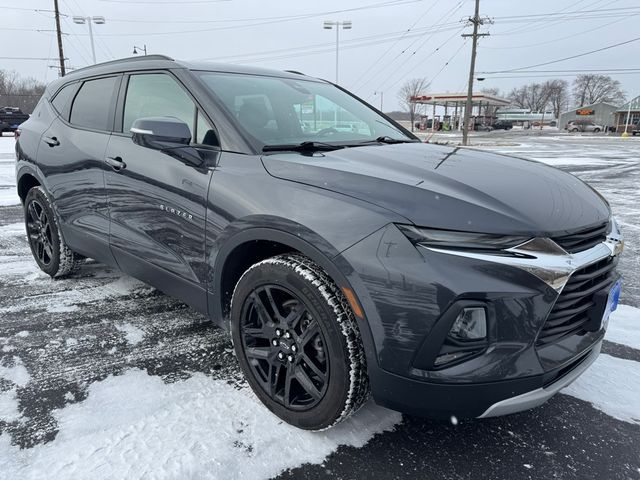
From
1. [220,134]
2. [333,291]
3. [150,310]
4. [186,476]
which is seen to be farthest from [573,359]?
[150,310]

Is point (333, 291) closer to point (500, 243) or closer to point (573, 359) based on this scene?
point (500, 243)

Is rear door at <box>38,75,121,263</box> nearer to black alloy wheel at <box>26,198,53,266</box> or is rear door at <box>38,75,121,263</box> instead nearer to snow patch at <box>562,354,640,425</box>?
black alloy wheel at <box>26,198,53,266</box>

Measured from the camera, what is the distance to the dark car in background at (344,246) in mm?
1719

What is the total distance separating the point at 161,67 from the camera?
2914 millimetres

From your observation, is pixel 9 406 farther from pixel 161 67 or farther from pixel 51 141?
pixel 51 141

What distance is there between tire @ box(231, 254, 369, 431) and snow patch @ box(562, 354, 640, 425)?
1.39 meters

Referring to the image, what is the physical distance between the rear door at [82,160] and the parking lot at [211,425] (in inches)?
25.7

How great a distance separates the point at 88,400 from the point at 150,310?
1178 mm

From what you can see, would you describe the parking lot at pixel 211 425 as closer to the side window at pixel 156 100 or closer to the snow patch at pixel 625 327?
the snow patch at pixel 625 327

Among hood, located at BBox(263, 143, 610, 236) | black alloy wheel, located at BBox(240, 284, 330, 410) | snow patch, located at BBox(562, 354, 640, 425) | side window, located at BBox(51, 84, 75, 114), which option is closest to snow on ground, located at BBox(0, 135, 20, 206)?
side window, located at BBox(51, 84, 75, 114)

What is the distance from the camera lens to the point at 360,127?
10.4 ft

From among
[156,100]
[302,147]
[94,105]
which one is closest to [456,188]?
[302,147]

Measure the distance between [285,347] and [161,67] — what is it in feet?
6.22

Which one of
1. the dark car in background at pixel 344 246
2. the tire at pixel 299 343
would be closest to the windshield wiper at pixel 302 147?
the dark car in background at pixel 344 246
